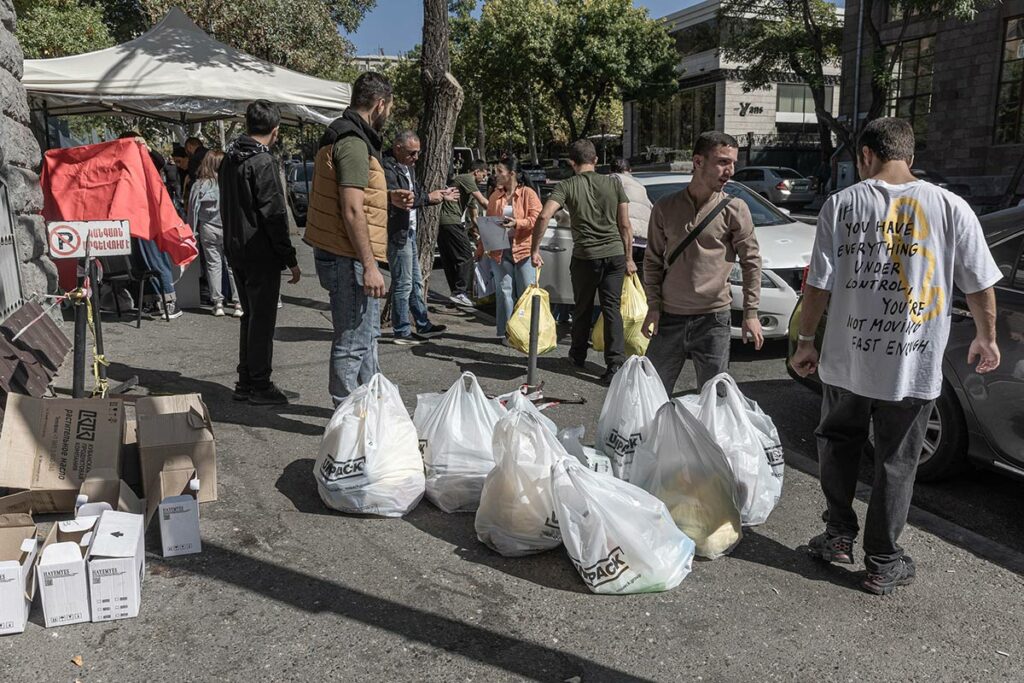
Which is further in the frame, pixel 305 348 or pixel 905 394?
pixel 305 348

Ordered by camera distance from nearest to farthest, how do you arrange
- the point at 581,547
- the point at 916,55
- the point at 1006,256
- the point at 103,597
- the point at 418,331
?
the point at 103,597 → the point at 581,547 → the point at 1006,256 → the point at 418,331 → the point at 916,55

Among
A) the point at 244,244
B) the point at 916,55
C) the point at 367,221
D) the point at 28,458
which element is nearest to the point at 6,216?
the point at 244,244

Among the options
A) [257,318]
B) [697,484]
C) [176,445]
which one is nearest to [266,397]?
[257,318]

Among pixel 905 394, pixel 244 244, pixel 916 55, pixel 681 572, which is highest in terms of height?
pixel 916 55

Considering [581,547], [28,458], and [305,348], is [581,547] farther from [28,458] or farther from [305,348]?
[305,348]

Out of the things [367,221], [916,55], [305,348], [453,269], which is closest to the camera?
[367,221]

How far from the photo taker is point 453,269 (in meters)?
10.8

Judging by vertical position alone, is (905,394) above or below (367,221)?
below

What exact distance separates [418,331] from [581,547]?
16.9 ft

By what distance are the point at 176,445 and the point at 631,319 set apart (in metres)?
3.85

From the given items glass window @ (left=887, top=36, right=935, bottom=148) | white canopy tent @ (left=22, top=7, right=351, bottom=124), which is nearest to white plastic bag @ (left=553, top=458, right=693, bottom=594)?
white canopy tent @ (left=22, top=7, right=351, bottom=124)

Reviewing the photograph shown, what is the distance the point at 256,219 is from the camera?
5.37m

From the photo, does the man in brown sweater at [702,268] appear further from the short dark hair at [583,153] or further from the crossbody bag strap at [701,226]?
the short dark hair at [583,153]

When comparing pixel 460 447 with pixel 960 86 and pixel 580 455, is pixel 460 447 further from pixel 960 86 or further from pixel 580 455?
pixel 960 86
